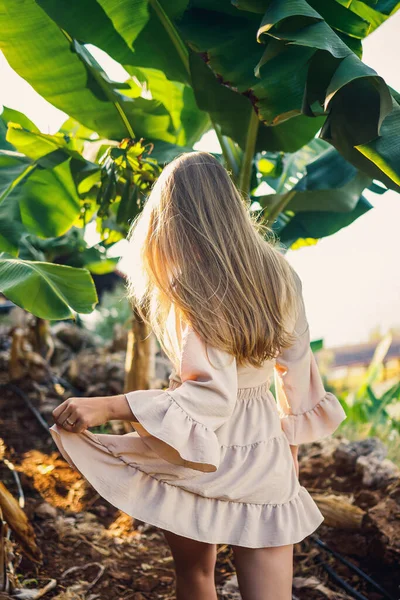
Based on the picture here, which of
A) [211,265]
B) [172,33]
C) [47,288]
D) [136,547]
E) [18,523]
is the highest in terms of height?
[172,33]

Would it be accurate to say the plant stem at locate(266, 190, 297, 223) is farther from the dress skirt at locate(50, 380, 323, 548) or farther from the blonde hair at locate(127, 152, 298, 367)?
the dress skirt at locate(50, 380, 323, 548)

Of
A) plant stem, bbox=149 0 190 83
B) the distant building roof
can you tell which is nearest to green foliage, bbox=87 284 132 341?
the distant building roof

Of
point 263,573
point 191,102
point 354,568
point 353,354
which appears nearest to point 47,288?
point 263,573

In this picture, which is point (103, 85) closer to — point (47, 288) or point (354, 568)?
point (47, 288)

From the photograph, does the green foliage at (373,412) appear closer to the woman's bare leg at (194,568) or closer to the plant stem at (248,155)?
the plant stem at (248,155)

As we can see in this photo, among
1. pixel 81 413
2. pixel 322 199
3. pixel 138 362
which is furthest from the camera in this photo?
pixel 138 362

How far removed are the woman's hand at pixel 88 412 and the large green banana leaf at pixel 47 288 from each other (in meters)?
0.72

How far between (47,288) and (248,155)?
48.7 inches

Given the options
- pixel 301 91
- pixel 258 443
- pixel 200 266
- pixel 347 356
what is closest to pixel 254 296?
pixel 200 266

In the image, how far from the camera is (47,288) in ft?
6.84

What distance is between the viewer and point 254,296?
148 centimetres

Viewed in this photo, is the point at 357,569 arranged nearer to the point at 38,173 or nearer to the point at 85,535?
the point at 85,535

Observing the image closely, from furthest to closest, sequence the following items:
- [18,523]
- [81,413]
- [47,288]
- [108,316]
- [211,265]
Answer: [108,316]
[18,523]
[47,288]
[211,265]
[81,413]

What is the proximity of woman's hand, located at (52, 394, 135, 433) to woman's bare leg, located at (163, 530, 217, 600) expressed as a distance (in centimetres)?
47
